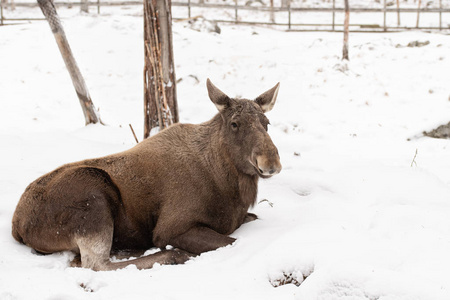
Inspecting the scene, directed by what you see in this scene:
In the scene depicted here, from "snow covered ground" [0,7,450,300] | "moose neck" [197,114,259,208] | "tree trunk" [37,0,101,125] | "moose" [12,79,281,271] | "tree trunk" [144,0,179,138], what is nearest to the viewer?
"snow covered ground" [0,7,450,300]

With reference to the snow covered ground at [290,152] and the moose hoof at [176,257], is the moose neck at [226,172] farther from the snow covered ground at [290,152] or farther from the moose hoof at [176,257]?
the moose hoof at [176,257]

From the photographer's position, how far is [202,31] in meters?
20.7

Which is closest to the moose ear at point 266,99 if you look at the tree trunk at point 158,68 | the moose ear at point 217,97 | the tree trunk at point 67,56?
the moose ear at point 217,97

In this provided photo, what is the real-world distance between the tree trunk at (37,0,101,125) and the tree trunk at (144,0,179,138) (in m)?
2.19

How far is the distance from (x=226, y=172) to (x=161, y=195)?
0.71 metres

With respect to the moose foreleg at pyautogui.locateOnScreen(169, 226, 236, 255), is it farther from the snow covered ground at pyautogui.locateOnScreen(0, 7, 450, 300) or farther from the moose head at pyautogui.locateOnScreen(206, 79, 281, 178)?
the moose head at pyautogui.locateOnScreen(206, 79, 281, 178)

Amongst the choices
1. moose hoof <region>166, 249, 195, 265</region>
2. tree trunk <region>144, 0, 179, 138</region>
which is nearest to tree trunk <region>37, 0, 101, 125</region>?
tree trunk <region>144, 0, 179, 138</region>

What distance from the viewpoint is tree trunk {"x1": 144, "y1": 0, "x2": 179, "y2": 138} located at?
6836 mm

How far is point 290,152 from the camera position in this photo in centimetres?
773

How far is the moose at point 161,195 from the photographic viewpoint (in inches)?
171

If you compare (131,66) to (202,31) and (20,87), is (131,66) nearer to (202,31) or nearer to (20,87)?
(20,87)

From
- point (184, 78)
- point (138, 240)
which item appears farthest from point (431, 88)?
point (138, 240)

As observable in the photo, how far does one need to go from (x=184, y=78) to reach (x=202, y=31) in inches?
293

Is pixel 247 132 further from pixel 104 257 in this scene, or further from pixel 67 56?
pixel 67 56
